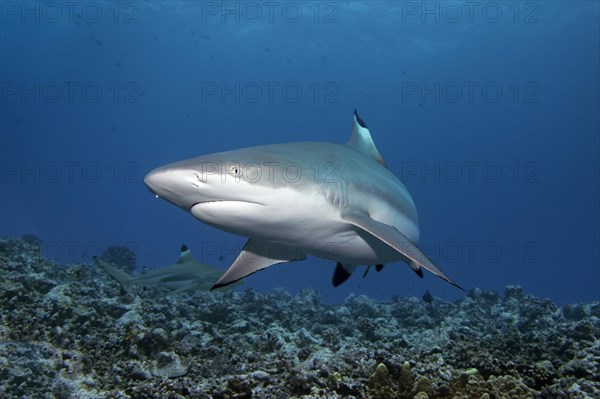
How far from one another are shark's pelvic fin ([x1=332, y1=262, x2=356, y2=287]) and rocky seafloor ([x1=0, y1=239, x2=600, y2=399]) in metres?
1.10

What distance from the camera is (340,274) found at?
23.4ft

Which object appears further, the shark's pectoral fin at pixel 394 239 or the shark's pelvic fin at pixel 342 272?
the shark's pelvic fin at pixel 342 272

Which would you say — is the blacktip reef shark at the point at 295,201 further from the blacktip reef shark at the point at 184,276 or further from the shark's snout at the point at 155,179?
the blacktip reef shark at the point at 184,276

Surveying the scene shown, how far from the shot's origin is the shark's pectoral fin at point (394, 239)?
3859 millimetres

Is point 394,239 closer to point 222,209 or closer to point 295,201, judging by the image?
point 295,201

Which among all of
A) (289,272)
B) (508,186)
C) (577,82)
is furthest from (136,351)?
(508,186)

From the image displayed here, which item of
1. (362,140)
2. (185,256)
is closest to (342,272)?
(362,140)

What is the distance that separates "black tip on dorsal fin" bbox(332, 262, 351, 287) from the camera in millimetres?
7047

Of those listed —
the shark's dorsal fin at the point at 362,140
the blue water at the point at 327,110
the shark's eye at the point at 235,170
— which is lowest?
the shark's eye at the point at 235,170

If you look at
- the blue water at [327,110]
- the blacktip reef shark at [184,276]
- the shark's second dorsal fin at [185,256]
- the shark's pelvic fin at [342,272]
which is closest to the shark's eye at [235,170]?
the shark's pelvic fin at [342,272]

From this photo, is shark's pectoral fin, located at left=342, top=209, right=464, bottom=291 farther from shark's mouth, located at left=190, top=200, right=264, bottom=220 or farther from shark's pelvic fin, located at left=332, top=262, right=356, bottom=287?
shark's pelvic fin, located at left=332, top=262, right=356, bottom=287

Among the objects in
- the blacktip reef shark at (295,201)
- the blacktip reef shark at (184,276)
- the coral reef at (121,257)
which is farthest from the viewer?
the coral reef at (121,257)

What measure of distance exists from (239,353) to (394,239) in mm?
3302

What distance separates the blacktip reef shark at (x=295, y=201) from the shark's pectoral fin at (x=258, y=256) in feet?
0.04
